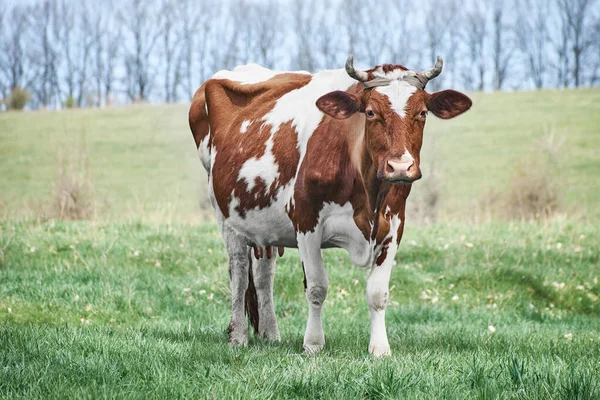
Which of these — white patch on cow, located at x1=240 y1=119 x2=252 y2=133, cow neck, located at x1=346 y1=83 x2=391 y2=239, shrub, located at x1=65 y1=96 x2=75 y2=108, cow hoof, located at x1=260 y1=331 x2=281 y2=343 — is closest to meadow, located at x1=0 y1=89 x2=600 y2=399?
cow hoof, located at x1=260 y1=331 x2=281 y2=343

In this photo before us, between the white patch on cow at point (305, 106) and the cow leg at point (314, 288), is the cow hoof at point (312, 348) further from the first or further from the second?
the white patch on cow at point (305, 106)

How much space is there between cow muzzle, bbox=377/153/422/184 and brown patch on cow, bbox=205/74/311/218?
4.45ft

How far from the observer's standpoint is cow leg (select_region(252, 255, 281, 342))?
285 inches

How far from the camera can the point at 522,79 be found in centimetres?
5412

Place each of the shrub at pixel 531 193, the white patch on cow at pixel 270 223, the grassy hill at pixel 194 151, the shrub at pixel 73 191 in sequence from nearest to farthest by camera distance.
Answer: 1. the white patch on cow at pixel 270 223
2. the shrub at pixel 73 191
3. the shrub at pixel 531 193
4. the grassy hill at pixel 194 151

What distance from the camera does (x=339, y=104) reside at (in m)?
5.75

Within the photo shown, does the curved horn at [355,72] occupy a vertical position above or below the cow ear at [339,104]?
above

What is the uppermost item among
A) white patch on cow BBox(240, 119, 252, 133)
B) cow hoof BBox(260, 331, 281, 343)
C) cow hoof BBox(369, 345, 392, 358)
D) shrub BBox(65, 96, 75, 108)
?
shrub BBox(65, 96, 75, 108)

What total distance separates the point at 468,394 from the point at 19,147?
3711 cm

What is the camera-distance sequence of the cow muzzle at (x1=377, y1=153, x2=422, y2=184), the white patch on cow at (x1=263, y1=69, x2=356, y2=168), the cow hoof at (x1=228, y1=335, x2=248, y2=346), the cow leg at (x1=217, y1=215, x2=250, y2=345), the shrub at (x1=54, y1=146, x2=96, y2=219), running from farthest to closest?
the shrub at (x1=54, y1=146, x2=96, y2=219) < the cow leg at (x1=217, y1=215, x2=250, y2=345) < the cow hoof at (x1=228, y1=335, x2=248, y2=346) < the white patch on cow at (x1=263, y1=69, x2=356, y2=168) < the cow muzzle at (x1=377, y1=153, x2=422, y2=184)

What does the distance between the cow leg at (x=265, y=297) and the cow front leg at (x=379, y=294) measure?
1.45 meters

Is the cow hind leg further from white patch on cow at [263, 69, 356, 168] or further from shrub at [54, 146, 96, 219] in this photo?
shrub at [54, 146, 96, 219]

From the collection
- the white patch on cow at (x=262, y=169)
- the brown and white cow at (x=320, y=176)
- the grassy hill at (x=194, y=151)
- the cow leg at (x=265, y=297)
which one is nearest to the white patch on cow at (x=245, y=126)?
the brown and white cow at (x=320, y=176)

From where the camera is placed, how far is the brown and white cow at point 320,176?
18.2 ft
